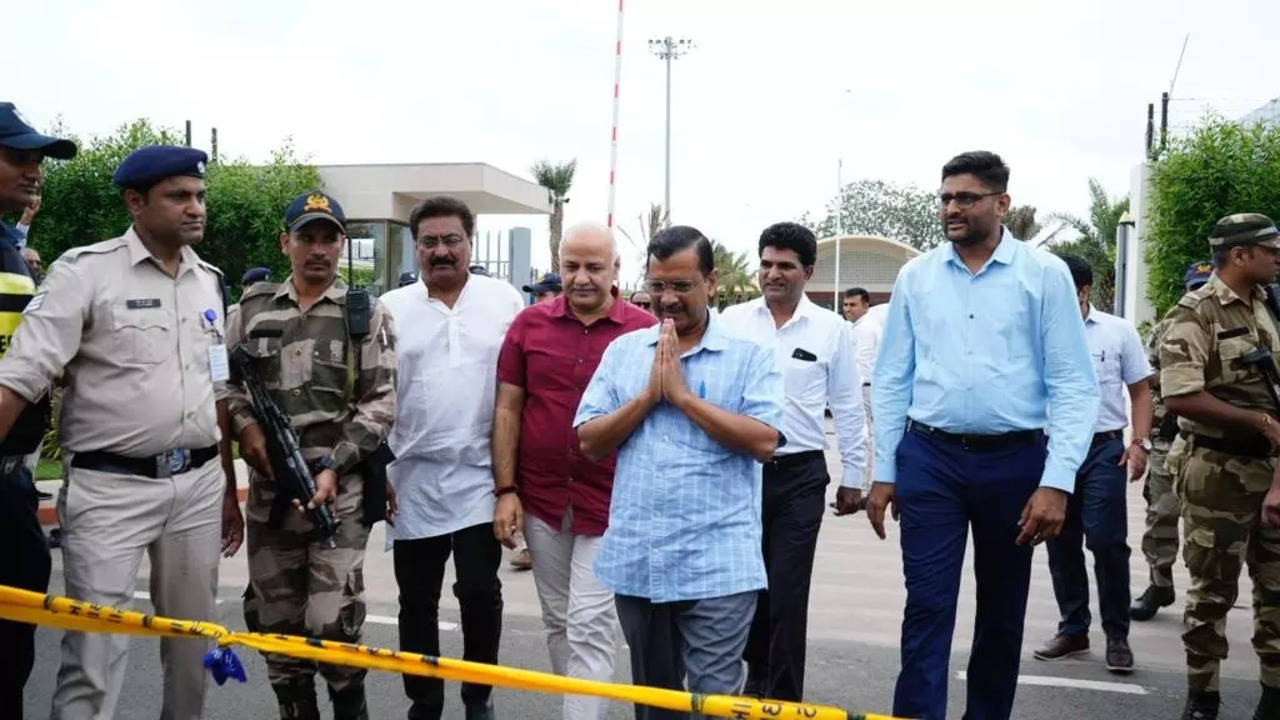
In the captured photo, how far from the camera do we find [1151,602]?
6754 mm

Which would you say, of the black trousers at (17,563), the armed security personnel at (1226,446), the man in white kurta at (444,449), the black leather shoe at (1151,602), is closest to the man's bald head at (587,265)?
the man in white kurta at (444,449)

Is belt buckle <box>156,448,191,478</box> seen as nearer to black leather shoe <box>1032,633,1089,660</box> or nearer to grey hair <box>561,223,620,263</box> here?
grey hair <box>561,223,620,263</box>

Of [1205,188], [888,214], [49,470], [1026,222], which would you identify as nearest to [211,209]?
[49,470]

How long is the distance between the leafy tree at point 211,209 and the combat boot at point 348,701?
23.3 m

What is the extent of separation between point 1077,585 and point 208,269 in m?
4.43

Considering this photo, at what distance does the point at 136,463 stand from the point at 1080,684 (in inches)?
166

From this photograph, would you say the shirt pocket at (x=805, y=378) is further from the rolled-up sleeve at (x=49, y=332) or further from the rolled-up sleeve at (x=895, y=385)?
the rolled-up sleeve at (x=49, y=332)

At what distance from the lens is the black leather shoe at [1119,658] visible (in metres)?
5.62

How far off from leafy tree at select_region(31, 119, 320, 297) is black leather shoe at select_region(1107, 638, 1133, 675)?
2327 centimetres

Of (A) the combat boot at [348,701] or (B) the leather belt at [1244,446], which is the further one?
(B) the leather belt at [1244,446]

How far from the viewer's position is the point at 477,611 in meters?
4.61

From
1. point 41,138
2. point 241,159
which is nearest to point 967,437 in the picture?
point 41,138

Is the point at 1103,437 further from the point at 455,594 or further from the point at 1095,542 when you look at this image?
the point at 455,594

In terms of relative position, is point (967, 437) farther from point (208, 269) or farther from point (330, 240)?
point (208, 269)
